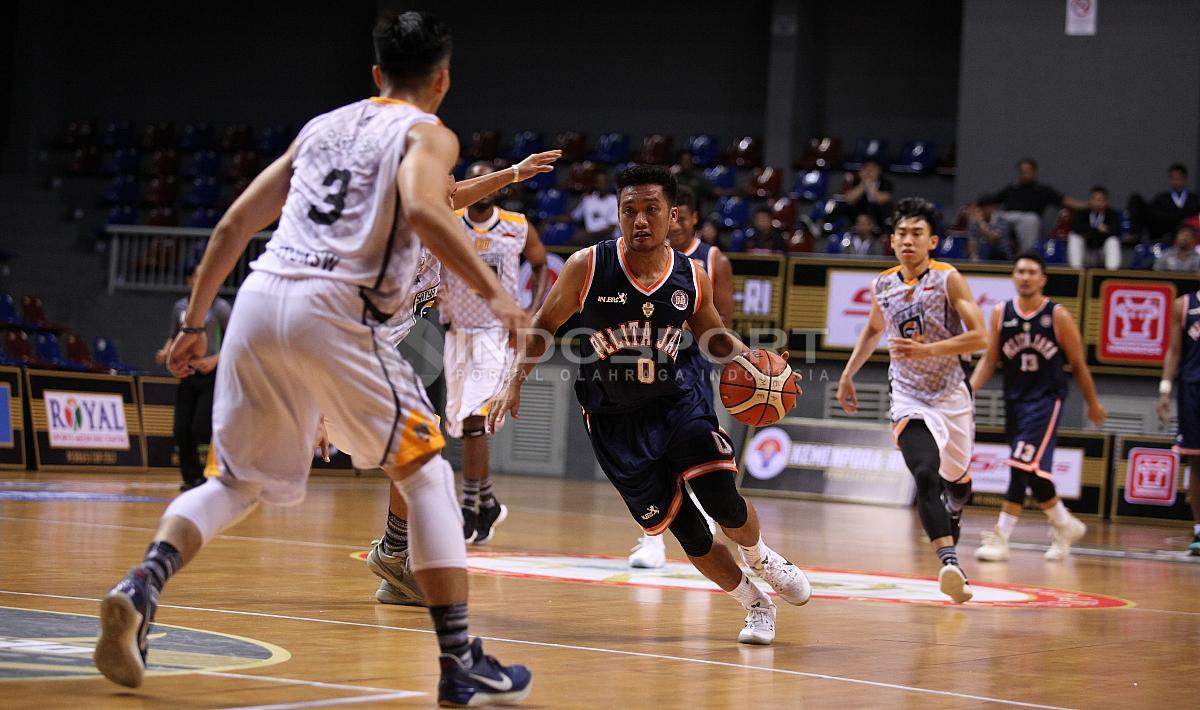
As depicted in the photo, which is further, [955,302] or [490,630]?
[955,302]

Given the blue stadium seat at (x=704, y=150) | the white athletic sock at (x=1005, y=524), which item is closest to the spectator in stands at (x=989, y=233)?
the blue stadium seat at (x=704, y=150)

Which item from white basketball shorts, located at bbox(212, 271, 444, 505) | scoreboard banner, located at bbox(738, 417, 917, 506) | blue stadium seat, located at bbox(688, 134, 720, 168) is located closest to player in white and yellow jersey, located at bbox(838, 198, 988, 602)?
white basketball shorts, located at bbox(212, 271, 444, 505)

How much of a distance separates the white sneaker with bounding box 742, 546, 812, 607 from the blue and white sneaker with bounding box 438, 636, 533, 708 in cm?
212

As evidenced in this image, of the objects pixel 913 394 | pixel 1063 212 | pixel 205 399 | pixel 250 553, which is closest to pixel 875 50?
pixel 1063 212

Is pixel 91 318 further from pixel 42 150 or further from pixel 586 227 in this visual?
pixel 586 227

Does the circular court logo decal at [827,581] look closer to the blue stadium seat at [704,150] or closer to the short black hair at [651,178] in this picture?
the short black hair at [651,178]

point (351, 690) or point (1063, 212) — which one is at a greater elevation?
point (1063, 212)

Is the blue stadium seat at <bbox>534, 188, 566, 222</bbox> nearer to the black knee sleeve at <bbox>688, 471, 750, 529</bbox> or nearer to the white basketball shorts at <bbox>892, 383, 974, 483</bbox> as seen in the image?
the white basketball shorts at <bbox>892, 383, 974, 483</bbox>

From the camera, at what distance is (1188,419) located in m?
12.8

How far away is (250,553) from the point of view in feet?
26.6

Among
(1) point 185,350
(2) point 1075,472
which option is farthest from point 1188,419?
(1) point 185,350

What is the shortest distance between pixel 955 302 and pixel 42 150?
20764 mm

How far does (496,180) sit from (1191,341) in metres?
8.62

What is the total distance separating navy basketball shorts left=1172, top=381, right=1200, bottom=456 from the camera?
496 inches
